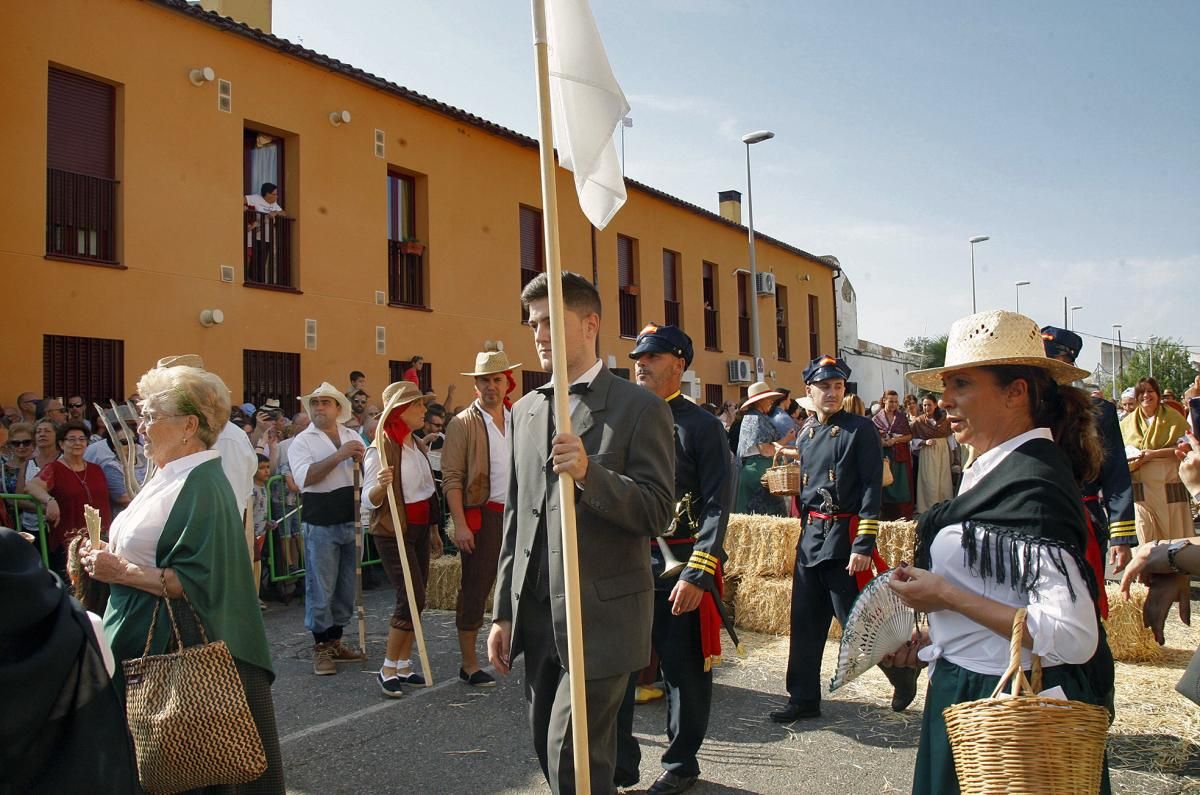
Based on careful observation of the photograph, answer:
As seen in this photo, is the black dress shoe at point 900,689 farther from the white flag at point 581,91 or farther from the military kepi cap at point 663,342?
the white flag at point 581,91

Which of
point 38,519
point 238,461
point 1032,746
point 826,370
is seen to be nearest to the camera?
point 1032,746

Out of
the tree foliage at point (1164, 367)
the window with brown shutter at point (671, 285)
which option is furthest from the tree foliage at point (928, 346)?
the window with brown shutter at point (671, 285)

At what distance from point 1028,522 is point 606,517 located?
4.19 ft

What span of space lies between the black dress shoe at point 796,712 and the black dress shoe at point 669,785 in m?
1.12

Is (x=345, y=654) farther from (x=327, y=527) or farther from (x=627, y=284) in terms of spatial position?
(x=627, y=284)

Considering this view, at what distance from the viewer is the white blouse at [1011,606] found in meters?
2.25

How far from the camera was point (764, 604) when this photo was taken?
7625 mm

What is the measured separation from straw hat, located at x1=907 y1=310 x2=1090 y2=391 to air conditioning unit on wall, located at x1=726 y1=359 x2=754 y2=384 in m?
25.0

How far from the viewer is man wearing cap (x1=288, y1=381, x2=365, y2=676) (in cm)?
668

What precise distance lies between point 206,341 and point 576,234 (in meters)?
10.2

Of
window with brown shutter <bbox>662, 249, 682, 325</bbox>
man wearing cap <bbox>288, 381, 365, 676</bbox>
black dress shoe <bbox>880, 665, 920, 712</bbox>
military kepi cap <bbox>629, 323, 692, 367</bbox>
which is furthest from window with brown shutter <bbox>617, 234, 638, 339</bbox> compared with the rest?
black dress shoe <bbox>880, 665, 920, 712</bbox>

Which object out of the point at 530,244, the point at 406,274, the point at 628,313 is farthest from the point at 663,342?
the point at 628,313

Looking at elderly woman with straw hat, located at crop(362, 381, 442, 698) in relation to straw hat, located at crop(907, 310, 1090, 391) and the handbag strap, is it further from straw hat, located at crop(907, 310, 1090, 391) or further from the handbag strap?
straw hat, located at crop(907, 310, 1090, 391)

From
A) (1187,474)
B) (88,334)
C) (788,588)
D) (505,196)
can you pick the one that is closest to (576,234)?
(505,196)
